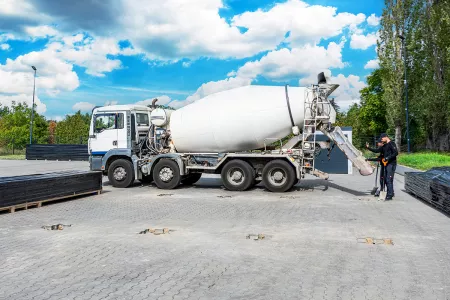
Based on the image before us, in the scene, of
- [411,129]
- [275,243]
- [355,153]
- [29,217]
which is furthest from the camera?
[411,129]

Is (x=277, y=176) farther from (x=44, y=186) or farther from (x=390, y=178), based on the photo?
(x=44, y=186)

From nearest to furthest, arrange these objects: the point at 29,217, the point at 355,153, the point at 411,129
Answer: the point at 29,217 → the point at 355,153 → the point at 411,129

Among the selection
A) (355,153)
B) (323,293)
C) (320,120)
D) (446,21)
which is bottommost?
(323,293)

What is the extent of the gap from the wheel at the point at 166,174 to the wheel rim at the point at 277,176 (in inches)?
126

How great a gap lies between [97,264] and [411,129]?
4364cm

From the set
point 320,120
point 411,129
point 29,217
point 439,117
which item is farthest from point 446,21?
point 29,217

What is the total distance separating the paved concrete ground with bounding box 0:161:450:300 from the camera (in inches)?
189

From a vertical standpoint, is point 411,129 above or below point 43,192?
above

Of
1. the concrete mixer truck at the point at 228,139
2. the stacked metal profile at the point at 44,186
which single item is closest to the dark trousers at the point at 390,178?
the concrete mixer truck at the point at 228,139

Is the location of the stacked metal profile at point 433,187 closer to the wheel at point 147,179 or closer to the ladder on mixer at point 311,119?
the ladder on mixer at point 311,119

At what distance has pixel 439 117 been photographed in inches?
1314

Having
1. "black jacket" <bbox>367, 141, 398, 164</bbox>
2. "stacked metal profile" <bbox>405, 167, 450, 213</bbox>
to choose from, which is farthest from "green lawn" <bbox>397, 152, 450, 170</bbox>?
"black jacket" <bbox>367, 141, 398, 164</bbox>

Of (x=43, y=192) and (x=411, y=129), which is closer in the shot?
(x=43, y=192)

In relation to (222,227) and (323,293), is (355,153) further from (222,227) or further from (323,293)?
(323,293)
